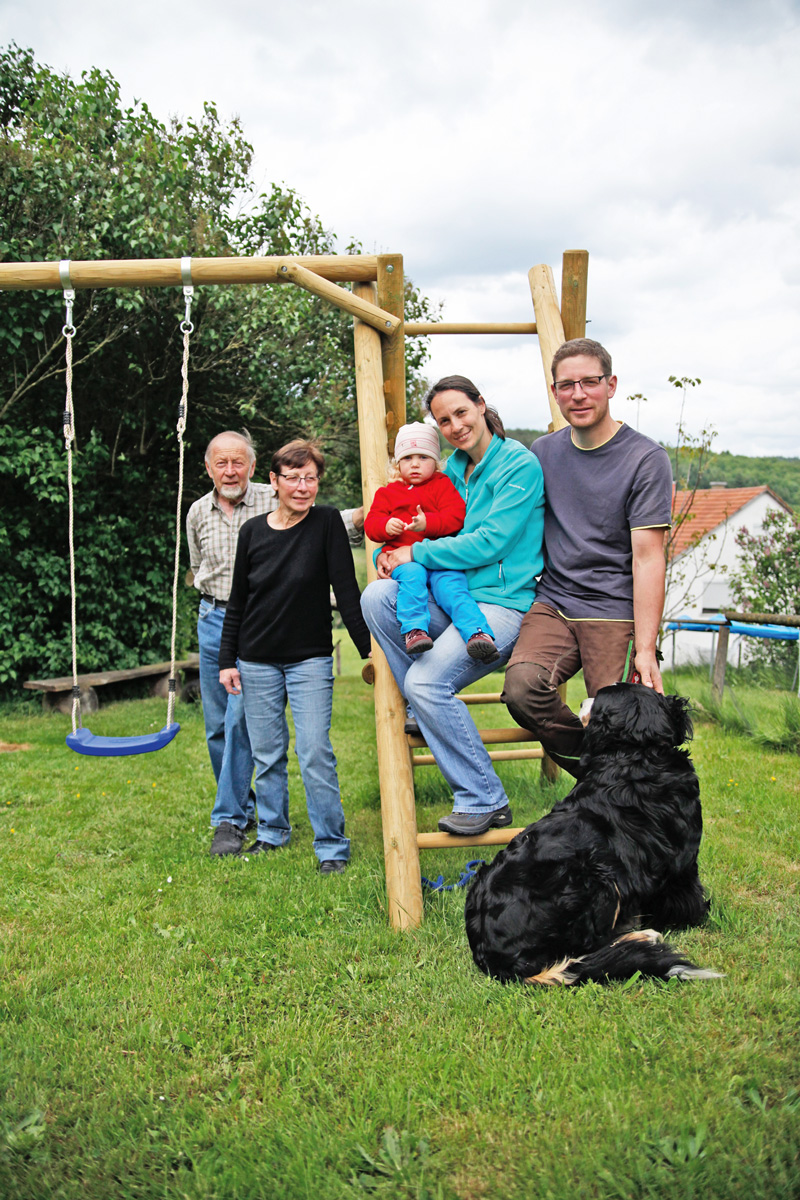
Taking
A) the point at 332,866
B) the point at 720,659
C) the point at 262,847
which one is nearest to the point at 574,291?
the point at 332,866

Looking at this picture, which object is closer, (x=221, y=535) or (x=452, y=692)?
(x=452, y=692)

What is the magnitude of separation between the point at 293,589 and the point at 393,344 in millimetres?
1330

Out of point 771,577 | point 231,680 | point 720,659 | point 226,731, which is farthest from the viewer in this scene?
point 771,577

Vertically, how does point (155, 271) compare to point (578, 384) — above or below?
above

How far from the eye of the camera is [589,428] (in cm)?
329

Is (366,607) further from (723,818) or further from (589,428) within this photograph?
(723,818)

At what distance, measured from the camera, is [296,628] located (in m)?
4.02

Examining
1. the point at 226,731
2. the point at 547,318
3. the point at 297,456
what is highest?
the point at 547,318

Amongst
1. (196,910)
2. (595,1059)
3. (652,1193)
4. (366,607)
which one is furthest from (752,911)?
(196,910)

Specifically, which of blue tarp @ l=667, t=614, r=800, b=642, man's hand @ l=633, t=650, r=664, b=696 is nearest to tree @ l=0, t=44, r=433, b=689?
blue tarp @ l=667, t=614, r=800, b=642

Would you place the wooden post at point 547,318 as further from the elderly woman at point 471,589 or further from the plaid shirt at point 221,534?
the plaid shirt at point 221,534

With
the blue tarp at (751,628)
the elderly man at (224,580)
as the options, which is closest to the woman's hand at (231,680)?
the elderly man at (224,580)

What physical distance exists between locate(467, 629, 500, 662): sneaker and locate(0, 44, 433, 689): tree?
6.04 meters

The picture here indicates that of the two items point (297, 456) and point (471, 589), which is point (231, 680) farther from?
point (471, 589)
